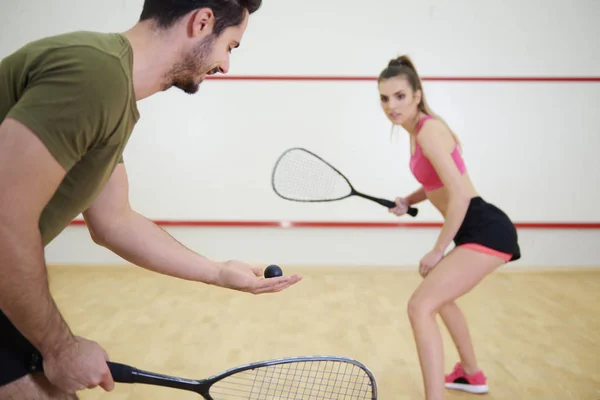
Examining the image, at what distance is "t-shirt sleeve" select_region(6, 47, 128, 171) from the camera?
638 mm

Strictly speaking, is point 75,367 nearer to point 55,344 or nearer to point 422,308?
point 55,344

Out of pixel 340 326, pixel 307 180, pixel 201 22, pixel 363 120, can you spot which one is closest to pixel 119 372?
pixel 201 22

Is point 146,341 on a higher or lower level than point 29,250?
lower

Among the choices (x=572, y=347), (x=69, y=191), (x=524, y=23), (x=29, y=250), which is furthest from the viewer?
(x=524, y=23)

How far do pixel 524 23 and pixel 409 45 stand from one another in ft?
3.13

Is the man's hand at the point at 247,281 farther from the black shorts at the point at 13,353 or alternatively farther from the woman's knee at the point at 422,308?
the woman's knee at the point at 422,308

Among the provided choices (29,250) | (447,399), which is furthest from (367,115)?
(29,250)

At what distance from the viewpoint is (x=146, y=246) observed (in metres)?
1.10

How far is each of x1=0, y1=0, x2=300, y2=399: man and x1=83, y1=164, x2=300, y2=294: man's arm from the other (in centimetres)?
23

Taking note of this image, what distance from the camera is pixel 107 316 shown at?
3.12m

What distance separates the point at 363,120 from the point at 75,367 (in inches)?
158

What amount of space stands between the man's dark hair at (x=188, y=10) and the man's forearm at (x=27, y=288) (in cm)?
39

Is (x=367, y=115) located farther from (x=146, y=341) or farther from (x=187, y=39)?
(x=187, y=39)

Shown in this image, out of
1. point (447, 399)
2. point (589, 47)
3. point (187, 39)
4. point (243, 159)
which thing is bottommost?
point (447, 399)
